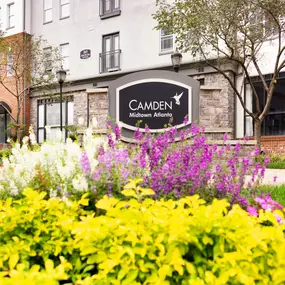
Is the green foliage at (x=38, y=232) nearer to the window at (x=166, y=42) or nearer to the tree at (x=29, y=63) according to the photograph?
the window at (x=166, y=42)

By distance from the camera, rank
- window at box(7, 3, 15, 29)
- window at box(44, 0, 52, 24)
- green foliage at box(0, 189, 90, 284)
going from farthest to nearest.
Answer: window at box(7, 3, 15, 29) < window at box(44, 0, 52, 24) < green foliage at box(0, 189, 90, 284)

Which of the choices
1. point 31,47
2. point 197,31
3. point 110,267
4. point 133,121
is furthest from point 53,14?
point 110,267

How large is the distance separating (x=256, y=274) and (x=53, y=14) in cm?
2431

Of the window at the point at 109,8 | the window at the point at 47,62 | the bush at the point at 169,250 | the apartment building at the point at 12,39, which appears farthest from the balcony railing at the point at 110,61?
the bush at the point at 169,250

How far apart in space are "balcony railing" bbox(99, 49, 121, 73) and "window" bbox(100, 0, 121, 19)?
7.63 ft

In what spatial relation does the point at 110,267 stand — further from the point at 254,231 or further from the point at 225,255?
the point at 254,231

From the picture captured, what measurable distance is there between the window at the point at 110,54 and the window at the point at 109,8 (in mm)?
1253

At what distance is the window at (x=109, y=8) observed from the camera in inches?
807

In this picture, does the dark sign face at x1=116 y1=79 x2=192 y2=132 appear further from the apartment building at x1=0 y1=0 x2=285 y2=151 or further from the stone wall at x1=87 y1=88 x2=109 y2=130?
the apartment building at x1=0 y1=0 x2=285 y2=151

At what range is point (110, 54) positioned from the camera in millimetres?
20578

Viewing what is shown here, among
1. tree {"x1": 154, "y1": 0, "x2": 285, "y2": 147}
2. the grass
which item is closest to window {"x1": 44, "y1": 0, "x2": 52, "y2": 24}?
tree {"x1": 154, "y1": 0, "x2": 285, "y2": 147}

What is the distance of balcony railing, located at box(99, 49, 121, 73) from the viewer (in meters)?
20.3

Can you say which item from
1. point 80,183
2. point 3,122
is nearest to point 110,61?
point 3,122

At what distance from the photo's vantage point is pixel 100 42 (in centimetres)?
2108
